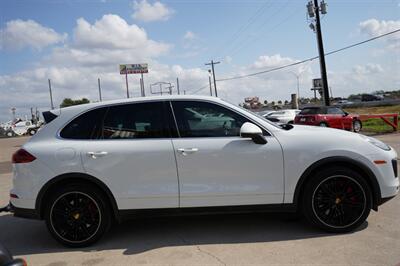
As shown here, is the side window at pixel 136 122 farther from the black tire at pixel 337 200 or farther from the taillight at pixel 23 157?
the black tire at pixel 337 200

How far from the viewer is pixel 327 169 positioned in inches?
189

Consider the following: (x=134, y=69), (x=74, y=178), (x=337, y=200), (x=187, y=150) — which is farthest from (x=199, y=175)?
(x=134, y=69)

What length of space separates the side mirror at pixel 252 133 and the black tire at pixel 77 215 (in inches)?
71.3

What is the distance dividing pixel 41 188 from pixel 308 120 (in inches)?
695

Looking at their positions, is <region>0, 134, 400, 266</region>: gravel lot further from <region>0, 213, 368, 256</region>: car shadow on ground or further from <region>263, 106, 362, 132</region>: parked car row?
<region>263, 106, 362, 132</region>: parked car row

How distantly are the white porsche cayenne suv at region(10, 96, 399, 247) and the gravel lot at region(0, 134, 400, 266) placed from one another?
27 cm

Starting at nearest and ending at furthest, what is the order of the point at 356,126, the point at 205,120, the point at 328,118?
the point at 205,120, the point at 328,118, the point at 356,126

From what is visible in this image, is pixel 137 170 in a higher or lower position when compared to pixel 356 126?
higher

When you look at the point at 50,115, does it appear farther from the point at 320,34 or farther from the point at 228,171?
the point at 320,34

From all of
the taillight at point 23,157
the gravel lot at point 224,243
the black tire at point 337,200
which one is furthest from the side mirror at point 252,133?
the taillight at point 23,157

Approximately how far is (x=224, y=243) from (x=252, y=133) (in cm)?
129

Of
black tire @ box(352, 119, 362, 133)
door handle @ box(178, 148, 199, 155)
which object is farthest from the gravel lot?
black tire @ box(352, 119, 362, 133)

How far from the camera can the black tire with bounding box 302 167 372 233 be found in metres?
4.80

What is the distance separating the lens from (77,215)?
4871 mm
